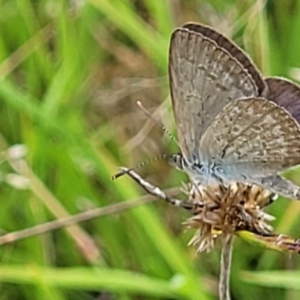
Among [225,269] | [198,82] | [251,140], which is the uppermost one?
[198,82]

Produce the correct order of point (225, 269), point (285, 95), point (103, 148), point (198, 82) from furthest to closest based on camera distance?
point (103, 148) → point (198, 82) → point (285, 95) → point (225, 269)

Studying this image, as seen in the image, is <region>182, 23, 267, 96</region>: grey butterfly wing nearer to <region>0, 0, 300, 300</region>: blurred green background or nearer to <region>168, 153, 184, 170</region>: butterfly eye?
<region>168, 153, 184, 170</region>: butterfly eye

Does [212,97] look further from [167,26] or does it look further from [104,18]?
[104,18]

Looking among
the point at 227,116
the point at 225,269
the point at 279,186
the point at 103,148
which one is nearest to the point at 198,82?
Answer: the point at 227,116

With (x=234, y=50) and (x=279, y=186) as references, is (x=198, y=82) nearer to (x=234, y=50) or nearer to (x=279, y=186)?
(x=234, y=50)

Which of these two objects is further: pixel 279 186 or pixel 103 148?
pixel 103 148

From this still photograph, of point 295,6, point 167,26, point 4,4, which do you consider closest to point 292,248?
point 167,26

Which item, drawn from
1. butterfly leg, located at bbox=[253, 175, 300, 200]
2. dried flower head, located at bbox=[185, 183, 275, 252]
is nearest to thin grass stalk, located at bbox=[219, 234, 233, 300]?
dried flower head, located at bbox=[185, 183, 275, 252]

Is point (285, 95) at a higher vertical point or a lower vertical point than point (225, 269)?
higher
